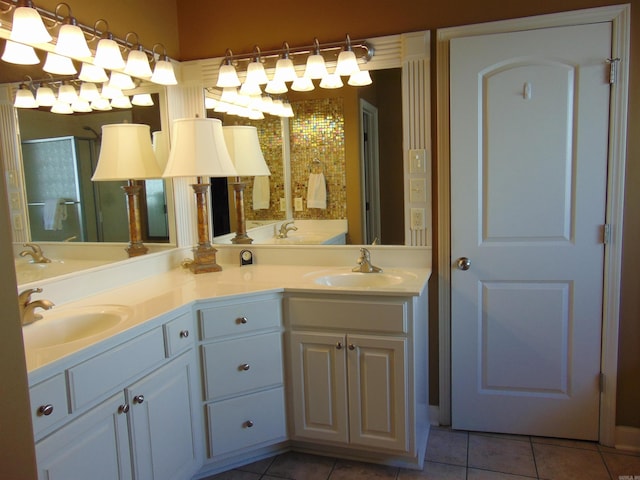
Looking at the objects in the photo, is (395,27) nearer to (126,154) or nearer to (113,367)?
(126,154)

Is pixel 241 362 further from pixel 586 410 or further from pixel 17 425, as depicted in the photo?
pixel 586 410

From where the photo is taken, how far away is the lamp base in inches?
102

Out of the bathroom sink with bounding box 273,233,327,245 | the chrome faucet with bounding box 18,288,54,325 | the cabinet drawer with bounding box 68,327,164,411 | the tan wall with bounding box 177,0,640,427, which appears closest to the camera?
the cabinet drawer with bounding box 68,327,164,411

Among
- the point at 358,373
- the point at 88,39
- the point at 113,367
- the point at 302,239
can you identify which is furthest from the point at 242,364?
the point at 88,39

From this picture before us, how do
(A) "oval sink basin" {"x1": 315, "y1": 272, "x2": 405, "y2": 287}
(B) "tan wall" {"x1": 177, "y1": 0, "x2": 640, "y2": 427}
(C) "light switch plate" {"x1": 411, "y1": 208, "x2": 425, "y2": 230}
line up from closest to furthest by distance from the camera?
1. (B) "tan wall" {"x1": 177, "y1": 0, "x2": 640, "y2": 427}
2. (A) "oval sink basin" {"x1": 315, "y1": 272, "x2": 405, "y2": 287}
3. (C) "light switch plate" {"x1": 411, "y1": 208, "x2": 425, "y2": 230}

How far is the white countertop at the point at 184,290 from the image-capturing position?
151 centimetres

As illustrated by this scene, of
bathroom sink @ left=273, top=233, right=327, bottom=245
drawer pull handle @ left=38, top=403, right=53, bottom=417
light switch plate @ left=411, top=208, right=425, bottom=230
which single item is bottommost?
drawer pull handle @ left=38, top=403, right=53, bottom=417

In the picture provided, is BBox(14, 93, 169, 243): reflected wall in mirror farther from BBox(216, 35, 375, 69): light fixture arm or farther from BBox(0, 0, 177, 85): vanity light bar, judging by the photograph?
BBox(216, 35, 375, 69): light fixture arm

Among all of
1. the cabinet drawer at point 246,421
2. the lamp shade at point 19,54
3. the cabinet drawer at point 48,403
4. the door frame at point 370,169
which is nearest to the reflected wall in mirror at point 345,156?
the door frame at point 370,169

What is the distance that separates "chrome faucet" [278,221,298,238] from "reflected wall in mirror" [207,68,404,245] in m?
0.05

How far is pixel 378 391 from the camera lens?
2119 millimetres

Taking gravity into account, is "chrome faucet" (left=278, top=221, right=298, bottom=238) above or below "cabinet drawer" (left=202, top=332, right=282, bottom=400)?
above

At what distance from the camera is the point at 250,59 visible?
2.64 m

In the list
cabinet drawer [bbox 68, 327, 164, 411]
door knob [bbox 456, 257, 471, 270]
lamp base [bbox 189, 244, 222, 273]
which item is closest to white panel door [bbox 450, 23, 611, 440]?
door knob [bbox 456, 257, 471, 270]
